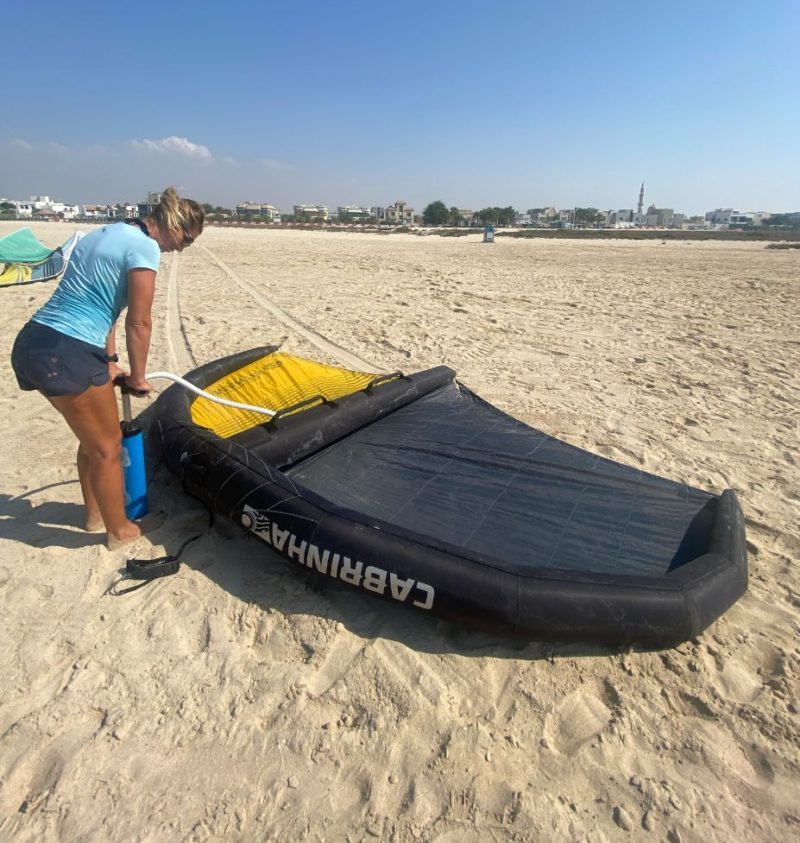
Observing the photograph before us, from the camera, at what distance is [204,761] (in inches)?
69.5

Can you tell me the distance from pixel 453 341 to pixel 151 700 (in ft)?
19.0

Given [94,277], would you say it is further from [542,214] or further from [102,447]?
[542,214]

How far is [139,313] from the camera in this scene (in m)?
2.23

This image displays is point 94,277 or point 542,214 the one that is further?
point 542,214

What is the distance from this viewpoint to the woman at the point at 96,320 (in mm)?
2145

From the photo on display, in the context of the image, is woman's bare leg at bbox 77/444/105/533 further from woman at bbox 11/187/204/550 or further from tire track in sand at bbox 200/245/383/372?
tire track in sand at bbox 200/245/383/372

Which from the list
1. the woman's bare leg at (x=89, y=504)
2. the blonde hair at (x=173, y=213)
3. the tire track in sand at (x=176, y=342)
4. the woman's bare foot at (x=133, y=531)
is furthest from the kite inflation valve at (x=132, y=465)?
the tire track in sand at (x=176, y=342)

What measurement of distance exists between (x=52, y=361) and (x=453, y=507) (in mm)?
1962

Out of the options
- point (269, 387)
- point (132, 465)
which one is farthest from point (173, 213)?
point (269, 387)

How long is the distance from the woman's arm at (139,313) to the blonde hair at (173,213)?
25cm

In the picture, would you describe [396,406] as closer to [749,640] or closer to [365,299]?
[749,640]

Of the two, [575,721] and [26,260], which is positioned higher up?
[26,260]

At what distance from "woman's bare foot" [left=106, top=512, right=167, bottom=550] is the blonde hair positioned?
1.51 meters

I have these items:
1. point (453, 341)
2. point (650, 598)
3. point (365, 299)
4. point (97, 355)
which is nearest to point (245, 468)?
point (97, 355)
